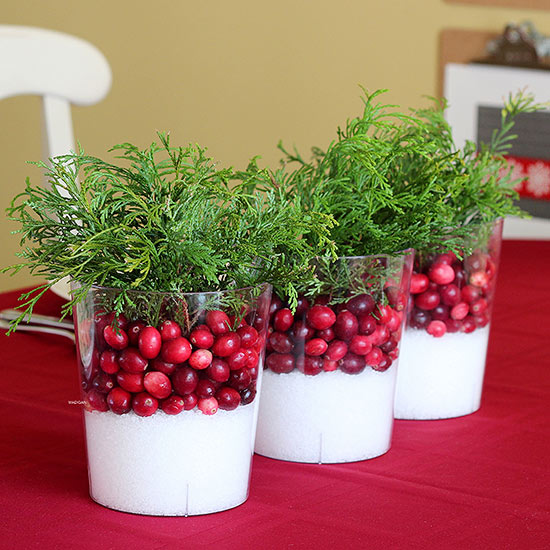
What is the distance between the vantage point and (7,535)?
663 mm

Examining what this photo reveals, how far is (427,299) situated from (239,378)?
26cm

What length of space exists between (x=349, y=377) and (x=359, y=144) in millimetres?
188

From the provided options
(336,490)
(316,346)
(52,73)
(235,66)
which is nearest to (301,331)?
(316,346)

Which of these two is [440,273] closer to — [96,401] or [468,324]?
[468,324]

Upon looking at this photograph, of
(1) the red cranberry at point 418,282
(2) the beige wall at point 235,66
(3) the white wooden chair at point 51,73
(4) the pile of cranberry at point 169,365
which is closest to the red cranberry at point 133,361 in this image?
(4) the pile of cranberry at point 169,365

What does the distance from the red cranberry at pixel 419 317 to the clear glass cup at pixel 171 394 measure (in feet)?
0.76

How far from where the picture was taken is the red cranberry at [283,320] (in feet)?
2.56

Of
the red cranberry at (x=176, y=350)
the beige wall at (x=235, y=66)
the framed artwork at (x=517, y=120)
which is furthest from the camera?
the framed artwork at (x=517, y=120)

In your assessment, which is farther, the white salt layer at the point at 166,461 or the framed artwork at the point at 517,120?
the framed artwork at the point at 517,120

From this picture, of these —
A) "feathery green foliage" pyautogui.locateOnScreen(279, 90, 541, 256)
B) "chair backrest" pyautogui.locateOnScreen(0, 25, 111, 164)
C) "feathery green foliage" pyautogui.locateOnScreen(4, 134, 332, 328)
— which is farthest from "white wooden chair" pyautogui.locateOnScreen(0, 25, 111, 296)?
"feathery green foliage" pyautogui.locateOnScreen(4, 134, 332, 328)

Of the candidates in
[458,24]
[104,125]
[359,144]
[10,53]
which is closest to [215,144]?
[104,125]

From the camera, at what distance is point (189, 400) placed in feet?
2.23

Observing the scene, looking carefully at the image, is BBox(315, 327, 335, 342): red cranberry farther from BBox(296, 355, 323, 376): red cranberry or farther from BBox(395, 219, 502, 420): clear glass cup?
BBox(395, 219, 502, 420): clear glass cup

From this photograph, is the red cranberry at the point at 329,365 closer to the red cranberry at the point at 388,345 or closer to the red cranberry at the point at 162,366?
the red cranberry at the point at 388,345
